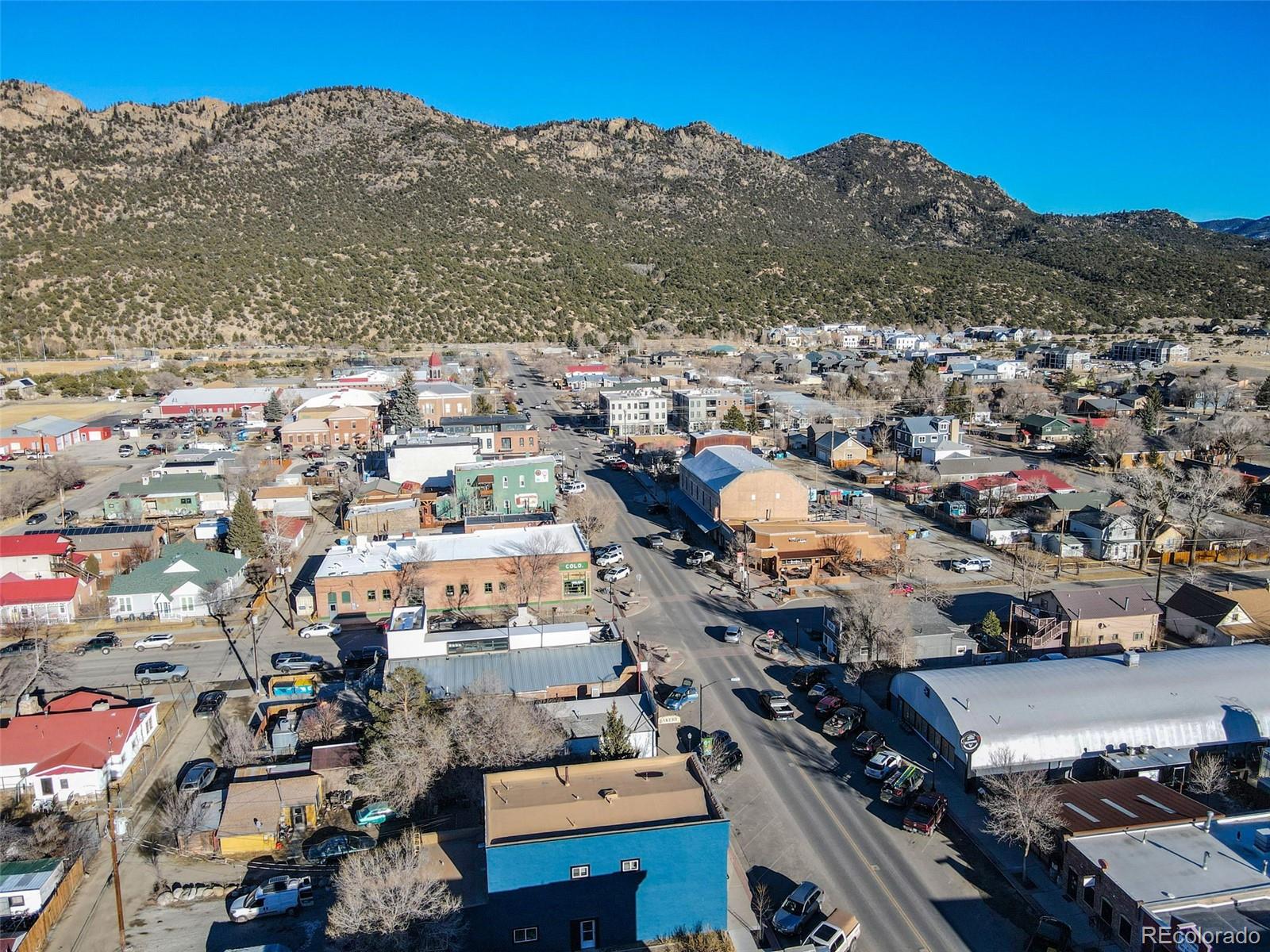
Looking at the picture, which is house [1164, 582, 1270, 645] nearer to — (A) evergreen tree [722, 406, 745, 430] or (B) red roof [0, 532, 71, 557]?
(A) evergreen tree [722, 406, 745, 430]

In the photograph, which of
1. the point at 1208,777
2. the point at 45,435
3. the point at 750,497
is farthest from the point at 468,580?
the point at 45,435

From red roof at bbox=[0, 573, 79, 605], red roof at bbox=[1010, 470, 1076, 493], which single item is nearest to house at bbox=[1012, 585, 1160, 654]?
red roof at bbox=[1010, 470, 1076, 493]

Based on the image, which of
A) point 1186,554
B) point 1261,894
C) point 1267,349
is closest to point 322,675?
point 1261,894

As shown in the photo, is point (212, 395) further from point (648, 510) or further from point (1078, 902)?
point (1078, 902)

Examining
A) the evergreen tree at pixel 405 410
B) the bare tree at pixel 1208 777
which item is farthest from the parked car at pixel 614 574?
the evergreen tree at pixel 405 410

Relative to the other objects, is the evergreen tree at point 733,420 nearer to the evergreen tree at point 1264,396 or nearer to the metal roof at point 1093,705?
the metal roof at point 1093,705

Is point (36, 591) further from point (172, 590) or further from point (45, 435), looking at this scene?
point (45, 435)

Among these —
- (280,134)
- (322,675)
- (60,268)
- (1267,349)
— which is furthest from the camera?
(280,134)
